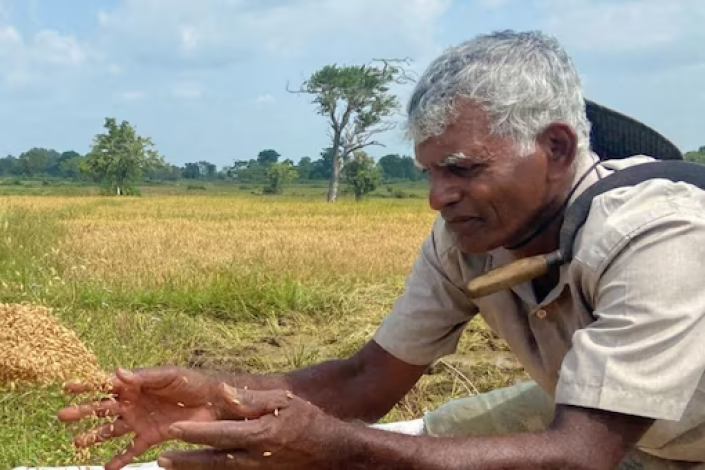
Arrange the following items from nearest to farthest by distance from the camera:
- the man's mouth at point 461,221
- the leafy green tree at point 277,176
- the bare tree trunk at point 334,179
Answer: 1. the man's mouth at point 461,221
2. the bare tree trunk at point 334,179
3. the leafy green tree at point 277,176

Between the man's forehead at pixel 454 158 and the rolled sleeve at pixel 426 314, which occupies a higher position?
the man's forehead at pixel 454 158

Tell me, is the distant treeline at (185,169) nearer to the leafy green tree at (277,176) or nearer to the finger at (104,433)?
the leafy green tree at (277,176)

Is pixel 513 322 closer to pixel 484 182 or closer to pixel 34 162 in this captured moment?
pixel 484 182

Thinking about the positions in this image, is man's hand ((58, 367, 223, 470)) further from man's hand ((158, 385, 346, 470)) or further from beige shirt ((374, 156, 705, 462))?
beige shirt ((374, 156, 705, 462))

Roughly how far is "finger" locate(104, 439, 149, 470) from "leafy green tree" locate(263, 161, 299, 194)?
55843 mm

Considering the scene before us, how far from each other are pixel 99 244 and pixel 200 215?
9.86 meters

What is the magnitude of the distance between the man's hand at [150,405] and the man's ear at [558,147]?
89 cm

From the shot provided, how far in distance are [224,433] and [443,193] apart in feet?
2.45

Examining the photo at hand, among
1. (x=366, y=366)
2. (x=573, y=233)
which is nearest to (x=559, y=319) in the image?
(x=573, y=233)

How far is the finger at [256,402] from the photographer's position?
171 centimetres

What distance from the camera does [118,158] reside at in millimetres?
53219

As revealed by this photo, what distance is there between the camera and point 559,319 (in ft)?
7.24

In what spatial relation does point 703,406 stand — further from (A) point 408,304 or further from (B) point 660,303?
(A) point 408,304

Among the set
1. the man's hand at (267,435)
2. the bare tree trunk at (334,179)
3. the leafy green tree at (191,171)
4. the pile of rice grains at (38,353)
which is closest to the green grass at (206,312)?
the pile of rice grains at (38,353)
